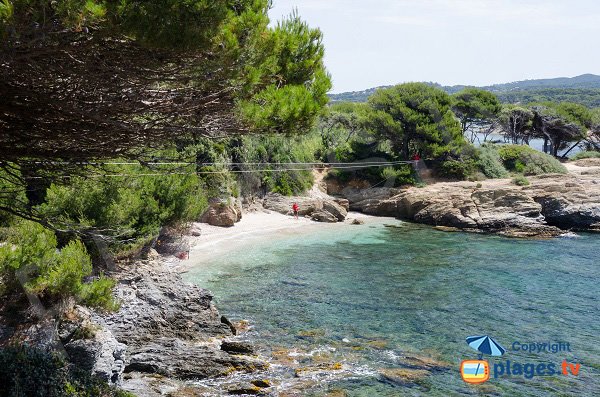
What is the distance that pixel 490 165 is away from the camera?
117 ft

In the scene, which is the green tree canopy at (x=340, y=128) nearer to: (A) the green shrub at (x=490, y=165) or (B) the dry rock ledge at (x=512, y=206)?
(B) the dry rock ledge at (x=512, y=206)

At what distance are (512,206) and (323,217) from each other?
9.81m

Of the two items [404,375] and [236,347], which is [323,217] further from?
[404,375]

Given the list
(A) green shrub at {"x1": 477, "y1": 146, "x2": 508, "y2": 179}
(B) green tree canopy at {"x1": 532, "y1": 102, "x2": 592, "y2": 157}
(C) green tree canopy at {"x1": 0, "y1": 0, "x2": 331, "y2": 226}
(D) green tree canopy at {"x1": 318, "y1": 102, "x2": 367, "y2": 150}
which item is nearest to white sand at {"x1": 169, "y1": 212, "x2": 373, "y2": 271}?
(D) green tree canopy at {"x1": 318, "y1": 102, "x2": 367, "y2": 150}

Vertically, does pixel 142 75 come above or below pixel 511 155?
above

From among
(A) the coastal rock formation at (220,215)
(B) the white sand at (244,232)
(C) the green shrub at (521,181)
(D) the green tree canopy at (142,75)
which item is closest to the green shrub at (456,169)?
(C) the green shrub at (521,181)

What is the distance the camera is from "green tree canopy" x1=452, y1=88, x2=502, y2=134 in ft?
158

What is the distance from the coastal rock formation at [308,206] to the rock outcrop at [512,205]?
13.2 feet

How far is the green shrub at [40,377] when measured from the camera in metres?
7.19

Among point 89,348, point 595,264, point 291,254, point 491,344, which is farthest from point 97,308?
point 595,264

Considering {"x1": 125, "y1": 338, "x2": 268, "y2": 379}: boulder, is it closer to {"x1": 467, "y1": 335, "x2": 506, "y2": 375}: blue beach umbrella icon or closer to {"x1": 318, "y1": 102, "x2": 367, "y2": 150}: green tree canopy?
{"x1": 467, "y1": 335, "x2": 506, "y2": 375}: blue beach umbrella icon

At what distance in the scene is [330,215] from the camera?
29.5 m

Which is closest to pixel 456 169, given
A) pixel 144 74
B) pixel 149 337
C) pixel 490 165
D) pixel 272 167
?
pixel 490 165

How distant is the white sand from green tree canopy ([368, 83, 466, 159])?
620 centimetres
